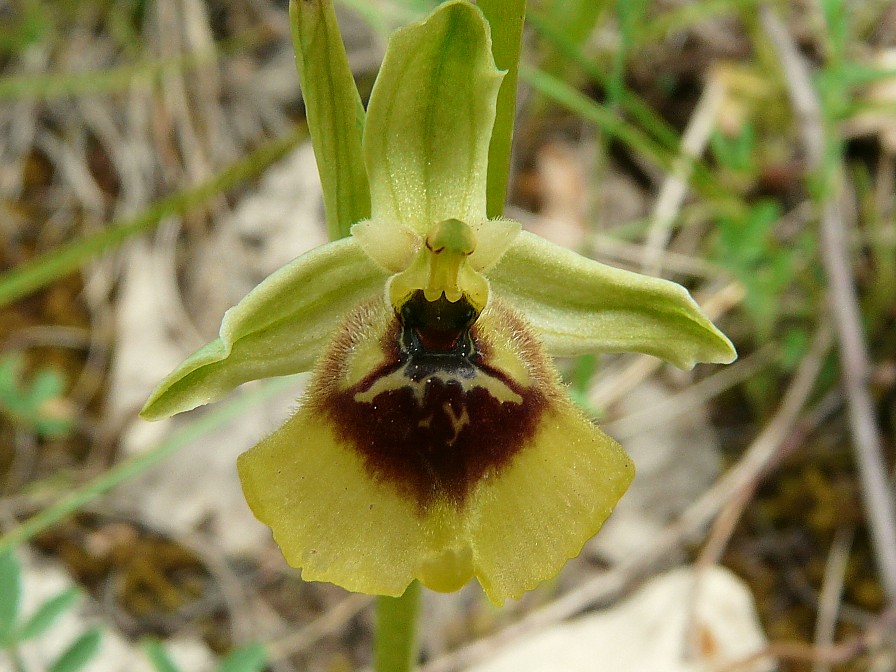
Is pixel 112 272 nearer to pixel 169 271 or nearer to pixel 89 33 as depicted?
pixel 169 271

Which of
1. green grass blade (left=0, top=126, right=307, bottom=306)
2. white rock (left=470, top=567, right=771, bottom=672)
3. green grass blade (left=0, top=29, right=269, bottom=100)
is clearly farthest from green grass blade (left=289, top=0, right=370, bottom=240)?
green grass blade (left=0, top=29, right=269, bottom=100)

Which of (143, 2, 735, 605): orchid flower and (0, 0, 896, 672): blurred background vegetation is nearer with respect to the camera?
(143, 2, 735, 605): orchid flower

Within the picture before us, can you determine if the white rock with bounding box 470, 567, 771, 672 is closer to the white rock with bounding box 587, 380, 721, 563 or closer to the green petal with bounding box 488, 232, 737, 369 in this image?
the white rock with bounding box 587, 380, 721, 563

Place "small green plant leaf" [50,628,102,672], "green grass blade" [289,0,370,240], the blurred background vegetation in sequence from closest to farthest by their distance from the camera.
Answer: "green grass blade" [289,0,370,240]
"small green plant leaf" [50,628,102,672]
the blurred background vegetation

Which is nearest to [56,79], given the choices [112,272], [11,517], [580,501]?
[112,272]

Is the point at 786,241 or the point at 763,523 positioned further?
the point at 786,241

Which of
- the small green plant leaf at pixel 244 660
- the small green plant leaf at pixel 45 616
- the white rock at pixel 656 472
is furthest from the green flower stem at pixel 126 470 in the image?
the white rock at pixel 656 472

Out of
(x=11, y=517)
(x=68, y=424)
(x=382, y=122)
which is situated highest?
(x=382, y=122)
